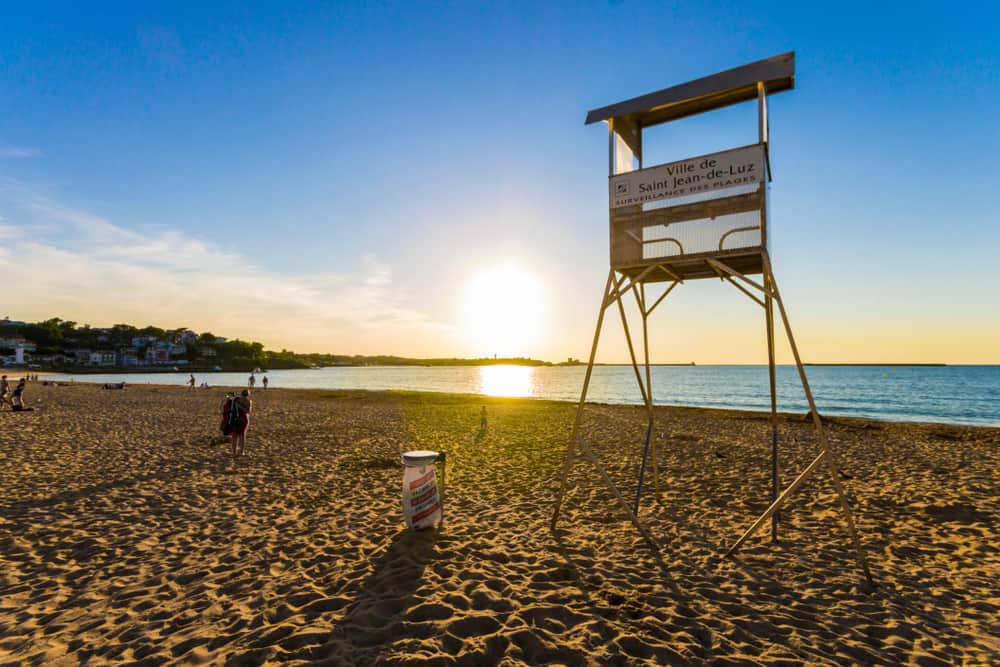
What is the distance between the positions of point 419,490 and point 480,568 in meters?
1.54

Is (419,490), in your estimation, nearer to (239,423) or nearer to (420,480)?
(420,480)

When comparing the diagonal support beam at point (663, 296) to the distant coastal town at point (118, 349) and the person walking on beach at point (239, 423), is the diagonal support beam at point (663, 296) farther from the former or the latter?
the distant coastal town at point (118, 349)

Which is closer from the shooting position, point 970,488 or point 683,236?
point 683,236

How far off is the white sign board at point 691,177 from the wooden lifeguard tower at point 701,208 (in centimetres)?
1

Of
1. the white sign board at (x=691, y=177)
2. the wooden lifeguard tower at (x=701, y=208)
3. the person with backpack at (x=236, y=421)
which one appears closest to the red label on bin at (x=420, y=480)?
the wooden lifeguard tower at (x=701, y=208)

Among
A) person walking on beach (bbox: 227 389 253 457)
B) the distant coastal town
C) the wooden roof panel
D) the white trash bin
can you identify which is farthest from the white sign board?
the distant coastal town

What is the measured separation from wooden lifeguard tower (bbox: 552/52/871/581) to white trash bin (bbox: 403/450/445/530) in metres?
2.45

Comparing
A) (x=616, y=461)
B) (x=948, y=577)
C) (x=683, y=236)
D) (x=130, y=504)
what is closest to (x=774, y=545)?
(x=948, y=577)

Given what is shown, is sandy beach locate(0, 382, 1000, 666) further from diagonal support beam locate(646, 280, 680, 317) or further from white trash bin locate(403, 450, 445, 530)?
diagonal support beam locate(646, 280, 680, 317)

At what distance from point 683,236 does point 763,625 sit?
456 cm

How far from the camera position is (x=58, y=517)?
7.23m

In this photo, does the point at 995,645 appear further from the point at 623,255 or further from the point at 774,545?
the point at 623,255

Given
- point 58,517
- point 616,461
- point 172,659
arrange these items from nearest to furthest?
1. point 172,659
2. point 58,517
3. point 616,461

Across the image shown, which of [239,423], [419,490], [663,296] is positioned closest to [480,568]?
[419,490]
